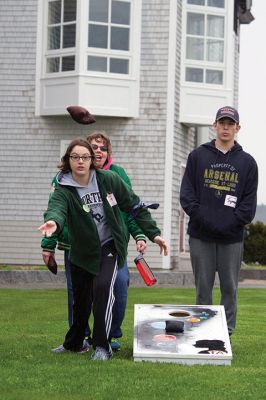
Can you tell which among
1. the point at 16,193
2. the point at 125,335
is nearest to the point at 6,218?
the point at 16,193

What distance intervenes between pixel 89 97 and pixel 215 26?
14.1ft

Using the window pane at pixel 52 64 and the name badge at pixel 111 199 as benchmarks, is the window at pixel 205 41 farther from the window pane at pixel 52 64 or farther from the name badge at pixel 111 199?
the name badge at pixel 111 199

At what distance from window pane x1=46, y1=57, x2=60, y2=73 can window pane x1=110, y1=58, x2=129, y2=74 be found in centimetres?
132

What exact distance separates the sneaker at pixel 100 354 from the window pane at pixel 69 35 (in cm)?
1651

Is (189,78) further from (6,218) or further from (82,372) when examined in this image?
(82,372)

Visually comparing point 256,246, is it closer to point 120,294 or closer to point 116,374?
point 120,294

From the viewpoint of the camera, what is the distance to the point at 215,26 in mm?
25047

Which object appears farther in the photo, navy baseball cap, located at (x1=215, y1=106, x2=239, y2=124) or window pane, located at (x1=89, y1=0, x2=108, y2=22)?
window pane, located at (x1=89, y1=0, x2=108, y2=22)

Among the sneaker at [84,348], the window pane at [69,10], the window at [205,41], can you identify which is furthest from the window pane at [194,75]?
the sneaker at [84,348]

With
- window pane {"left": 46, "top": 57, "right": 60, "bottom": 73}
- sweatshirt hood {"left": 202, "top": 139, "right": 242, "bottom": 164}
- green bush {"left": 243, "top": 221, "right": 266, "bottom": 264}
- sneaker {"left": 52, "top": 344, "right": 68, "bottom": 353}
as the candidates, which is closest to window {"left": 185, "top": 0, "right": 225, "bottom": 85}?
window pane {"left": 46, "top": 57, "right": 60, "bottom": 73}

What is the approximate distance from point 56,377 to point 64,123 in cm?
1734

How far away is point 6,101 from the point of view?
23.6 m

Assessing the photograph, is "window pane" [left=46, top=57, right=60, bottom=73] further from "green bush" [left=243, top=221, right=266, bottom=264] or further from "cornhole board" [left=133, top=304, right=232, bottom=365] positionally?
"cornhole board" [left=133, top=304, right=232, bottom=365]

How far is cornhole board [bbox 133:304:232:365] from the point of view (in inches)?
288
